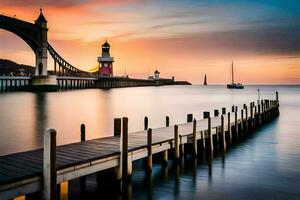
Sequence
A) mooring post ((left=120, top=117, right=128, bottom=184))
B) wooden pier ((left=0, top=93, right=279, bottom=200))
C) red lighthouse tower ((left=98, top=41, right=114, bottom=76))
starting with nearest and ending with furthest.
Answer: wooden pier ((left=0, top=93, right=279, bottom=200))
mooring post ((left=120, top=117, right=128, bottom=184))
red lighthouse tower ((left=98, top=41, right=114, bottom=76))

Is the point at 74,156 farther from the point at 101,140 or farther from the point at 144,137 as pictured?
the point at 144,137

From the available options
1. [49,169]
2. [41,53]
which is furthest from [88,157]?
[41,53]

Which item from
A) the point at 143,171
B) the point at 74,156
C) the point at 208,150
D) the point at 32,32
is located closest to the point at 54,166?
the point at 74,156

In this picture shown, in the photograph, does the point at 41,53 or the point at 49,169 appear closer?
the point at 49,169

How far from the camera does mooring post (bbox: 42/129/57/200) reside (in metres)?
7.35

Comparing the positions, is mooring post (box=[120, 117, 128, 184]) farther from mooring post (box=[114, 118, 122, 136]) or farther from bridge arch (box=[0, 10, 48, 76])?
bridge arch (box=[0, 10, 48, 76])

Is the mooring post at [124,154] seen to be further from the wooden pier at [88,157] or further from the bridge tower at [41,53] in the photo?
the bridge tower at [41,53]

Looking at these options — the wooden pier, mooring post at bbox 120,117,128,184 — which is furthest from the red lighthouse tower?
mooring post at bbox 120,117,128,184

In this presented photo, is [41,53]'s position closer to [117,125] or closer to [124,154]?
[117,125]

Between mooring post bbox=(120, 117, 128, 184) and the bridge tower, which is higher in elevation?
the bridge tower

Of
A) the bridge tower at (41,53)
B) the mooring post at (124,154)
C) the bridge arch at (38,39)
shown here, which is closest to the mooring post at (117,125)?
A: the mooring post at (124,154)

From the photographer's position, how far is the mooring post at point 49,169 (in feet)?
24.1

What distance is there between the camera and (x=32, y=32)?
9644 cm

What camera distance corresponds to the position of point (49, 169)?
735 centimetres
